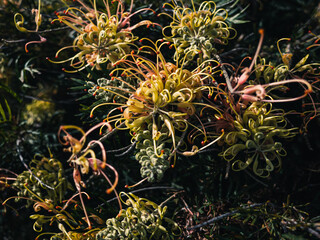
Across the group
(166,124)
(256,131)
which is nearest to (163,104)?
(166,124)

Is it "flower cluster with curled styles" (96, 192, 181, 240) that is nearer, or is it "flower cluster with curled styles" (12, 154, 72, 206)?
"flower cluster with curled styles" (96, 192, 181, 240)

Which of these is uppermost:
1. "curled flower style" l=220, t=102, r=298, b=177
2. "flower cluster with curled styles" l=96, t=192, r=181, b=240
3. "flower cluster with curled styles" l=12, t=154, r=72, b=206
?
"curled flower style" l=220, t=102, r=298, b=177

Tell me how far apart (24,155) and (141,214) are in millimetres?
615

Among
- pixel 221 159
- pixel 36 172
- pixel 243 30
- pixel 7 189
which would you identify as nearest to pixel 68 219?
pixel 36 172

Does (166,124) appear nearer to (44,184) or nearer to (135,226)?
(135,226)

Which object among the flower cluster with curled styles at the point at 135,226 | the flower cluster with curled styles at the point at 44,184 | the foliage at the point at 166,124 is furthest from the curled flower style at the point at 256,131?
the flower cluster with curled styles at the point at 44,184

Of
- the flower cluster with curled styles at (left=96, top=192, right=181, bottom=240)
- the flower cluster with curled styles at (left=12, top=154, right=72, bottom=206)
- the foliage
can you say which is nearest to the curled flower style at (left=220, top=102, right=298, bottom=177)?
the foliage

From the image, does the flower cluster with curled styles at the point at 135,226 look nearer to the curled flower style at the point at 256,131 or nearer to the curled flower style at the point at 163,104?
the curled flower style at the point at 163,104

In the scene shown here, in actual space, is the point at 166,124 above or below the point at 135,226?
above

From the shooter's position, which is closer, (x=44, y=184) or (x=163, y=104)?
(x=163, y=104)

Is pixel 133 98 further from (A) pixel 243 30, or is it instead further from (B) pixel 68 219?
(A) pixel 243 30

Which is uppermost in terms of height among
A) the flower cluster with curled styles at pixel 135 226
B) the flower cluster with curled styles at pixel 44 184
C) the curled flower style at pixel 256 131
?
the curled flower style at pixel 256 131

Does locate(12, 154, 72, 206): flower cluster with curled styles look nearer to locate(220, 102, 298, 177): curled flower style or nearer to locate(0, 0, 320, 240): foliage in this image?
locate(0, 0, 320, 240): foliage

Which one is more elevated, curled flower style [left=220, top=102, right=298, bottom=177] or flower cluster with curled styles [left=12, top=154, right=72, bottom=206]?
curled flower style [left=220, top=102, right=298, bottom=177]
